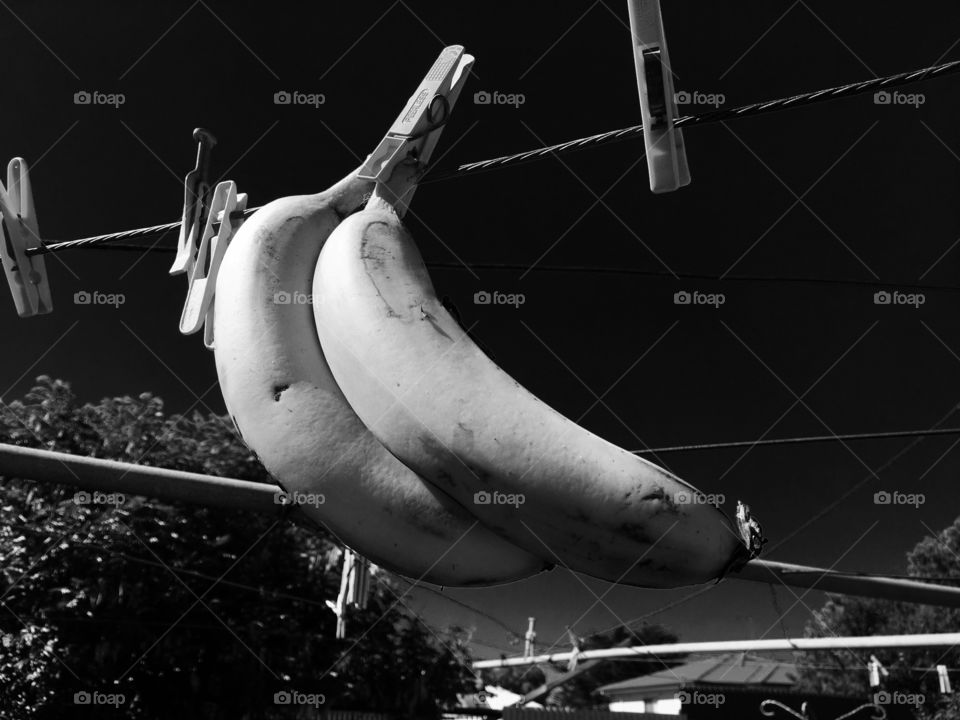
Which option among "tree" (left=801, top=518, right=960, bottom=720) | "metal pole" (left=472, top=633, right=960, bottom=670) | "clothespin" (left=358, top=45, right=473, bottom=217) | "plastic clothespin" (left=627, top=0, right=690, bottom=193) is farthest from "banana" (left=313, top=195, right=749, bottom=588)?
"tree" (left=801, top=518, right=960, bottom=720)

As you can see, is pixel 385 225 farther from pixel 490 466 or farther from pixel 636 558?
pixel 636 558

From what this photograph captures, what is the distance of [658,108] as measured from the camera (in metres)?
1.74

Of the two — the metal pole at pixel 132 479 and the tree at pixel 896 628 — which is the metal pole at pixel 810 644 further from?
the tree at pixel 896 628

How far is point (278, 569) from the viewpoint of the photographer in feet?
32.6

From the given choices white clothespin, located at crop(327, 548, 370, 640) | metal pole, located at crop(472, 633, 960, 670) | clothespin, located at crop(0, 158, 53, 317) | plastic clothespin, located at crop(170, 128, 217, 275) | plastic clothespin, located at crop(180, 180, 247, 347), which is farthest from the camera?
metal pole, located at crop(472, 633, 960, 670)

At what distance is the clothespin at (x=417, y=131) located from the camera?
1.68 metres

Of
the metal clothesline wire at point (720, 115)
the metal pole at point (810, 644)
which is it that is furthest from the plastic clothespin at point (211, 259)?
the metal pole at point (810, 644)

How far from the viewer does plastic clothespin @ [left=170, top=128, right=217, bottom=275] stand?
8.65 feet

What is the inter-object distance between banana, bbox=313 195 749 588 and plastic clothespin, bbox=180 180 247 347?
0.85 meters

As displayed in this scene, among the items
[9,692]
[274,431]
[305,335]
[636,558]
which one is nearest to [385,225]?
[305,335]

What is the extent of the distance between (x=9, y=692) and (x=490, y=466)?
8.29m

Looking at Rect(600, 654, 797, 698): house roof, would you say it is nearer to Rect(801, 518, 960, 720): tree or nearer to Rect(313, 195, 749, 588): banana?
Rect(801, 518, 960, 720): tree

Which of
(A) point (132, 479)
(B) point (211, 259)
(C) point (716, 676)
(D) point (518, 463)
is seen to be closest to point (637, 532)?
(D) point (518, 463)

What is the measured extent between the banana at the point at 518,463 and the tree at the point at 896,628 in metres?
23.7
